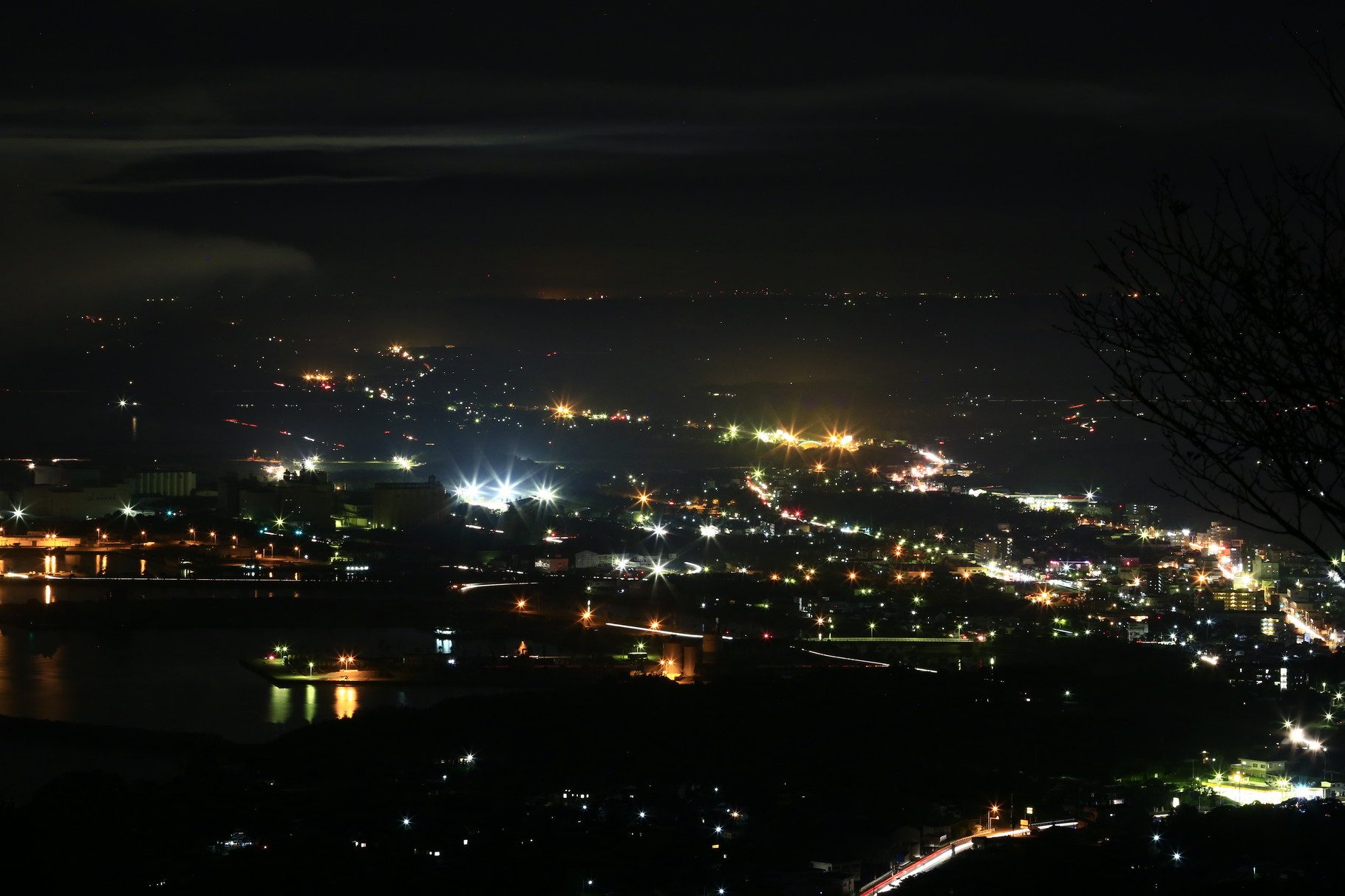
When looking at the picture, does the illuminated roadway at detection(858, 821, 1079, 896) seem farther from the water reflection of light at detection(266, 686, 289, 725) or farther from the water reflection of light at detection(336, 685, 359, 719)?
the water reflection of light at detection(266, 686, 289, 725)

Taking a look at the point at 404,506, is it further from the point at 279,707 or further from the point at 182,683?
the point at 279,707

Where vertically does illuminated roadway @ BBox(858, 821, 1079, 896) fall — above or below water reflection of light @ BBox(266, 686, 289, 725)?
below

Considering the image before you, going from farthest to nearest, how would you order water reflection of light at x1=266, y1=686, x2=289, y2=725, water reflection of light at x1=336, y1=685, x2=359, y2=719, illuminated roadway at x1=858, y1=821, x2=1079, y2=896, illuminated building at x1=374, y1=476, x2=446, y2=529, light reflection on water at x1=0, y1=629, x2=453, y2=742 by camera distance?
illuminated building at x1=374, y1=476, x2=446, y2=529
water reflection of light at x1=336, y1=685, x2=359, y2=719
water reflection of light at x1=266, y1=686, x2=289, y2=725
light reflection on water at x1=0, y1=629, x2=453, y2=742
illuminated roadway at x1=858, y1=821, x2=1079, y2=896

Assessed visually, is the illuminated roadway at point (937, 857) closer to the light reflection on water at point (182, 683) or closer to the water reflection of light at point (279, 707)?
the light reflection on water at point (182, 683)

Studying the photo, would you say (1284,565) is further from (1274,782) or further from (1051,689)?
(1274,782)

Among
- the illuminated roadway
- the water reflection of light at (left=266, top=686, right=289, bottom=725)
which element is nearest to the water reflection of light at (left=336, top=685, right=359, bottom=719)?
the water reflection of light at (left=266, top=686, right=289, bottom=725)

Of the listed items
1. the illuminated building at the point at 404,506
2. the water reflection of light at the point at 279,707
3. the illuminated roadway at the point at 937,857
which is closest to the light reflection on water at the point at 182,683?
the water reflection of light at the point at 279,707

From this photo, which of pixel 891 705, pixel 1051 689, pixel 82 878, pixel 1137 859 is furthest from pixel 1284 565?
pixel 82 878

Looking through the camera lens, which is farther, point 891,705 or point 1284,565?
point 1284,565
